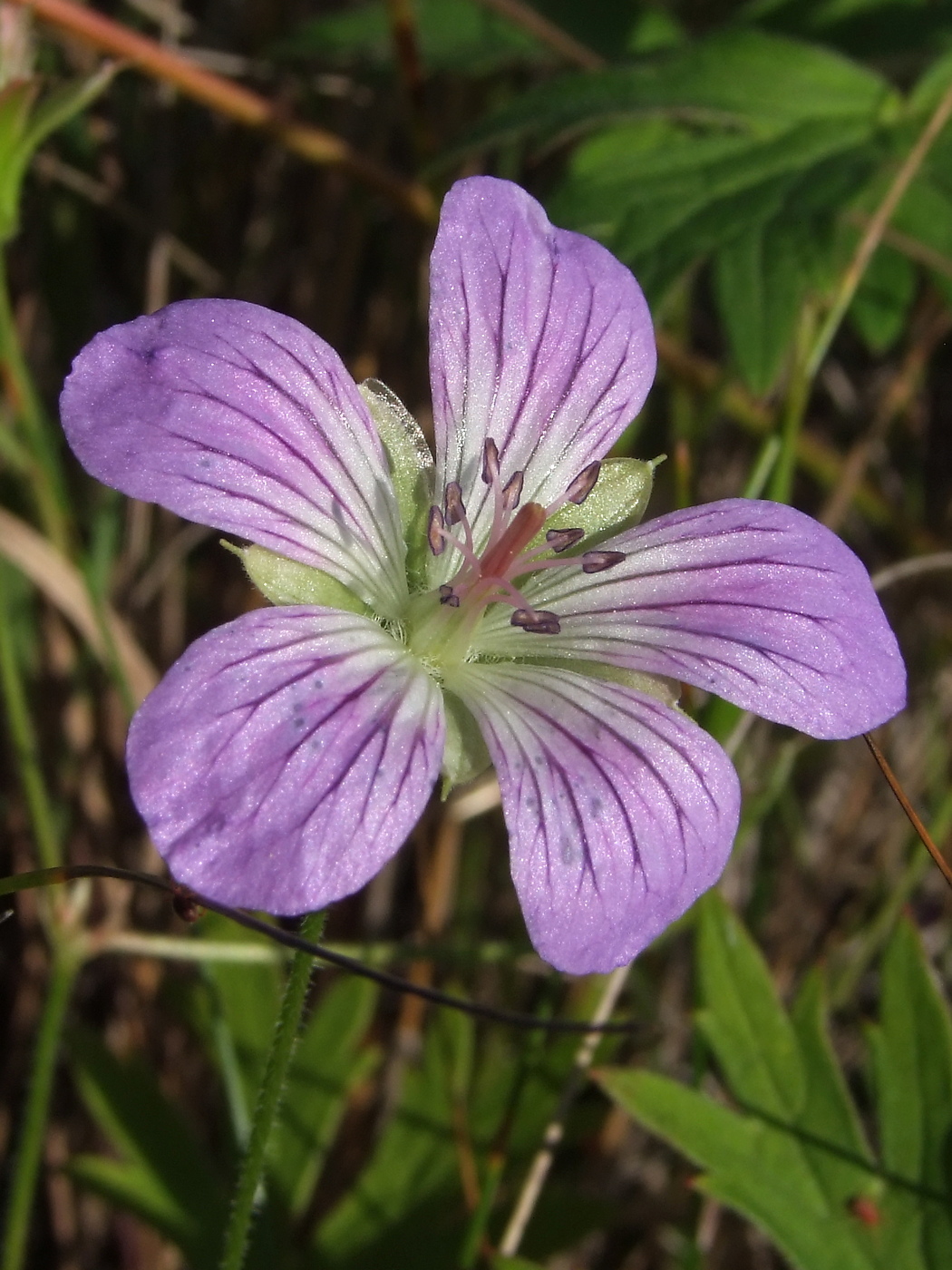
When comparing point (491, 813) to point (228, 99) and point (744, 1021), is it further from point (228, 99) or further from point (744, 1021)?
point (228, 99)

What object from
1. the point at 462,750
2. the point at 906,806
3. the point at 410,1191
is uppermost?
the point at 462,750

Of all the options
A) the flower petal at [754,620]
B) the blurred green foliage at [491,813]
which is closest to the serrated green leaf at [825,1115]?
the blurred green foliage at [491,813]

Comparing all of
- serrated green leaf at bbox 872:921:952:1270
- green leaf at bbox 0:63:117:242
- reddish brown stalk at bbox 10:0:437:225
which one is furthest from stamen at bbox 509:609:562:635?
reddish brown stalk at bbox 10:0:437:225

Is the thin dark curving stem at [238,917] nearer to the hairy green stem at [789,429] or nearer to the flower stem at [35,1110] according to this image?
the flower stem at [35,1110]

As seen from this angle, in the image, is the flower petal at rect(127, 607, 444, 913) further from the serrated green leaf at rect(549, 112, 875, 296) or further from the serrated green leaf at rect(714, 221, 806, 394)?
the serrated green leaf at rect(549, 112, 875, 296)

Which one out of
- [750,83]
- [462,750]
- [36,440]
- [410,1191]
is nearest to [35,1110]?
[410,1191]

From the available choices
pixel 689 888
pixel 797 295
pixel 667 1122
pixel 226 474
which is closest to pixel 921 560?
pixel 797 295
